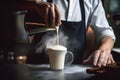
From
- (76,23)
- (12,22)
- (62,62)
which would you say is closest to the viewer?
(62,62)

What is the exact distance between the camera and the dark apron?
2.35 meters

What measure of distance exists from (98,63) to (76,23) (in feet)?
2.04

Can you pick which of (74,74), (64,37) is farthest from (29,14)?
(74,74)

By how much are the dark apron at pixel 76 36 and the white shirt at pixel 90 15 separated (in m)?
0.04

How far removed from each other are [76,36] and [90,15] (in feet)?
0.81

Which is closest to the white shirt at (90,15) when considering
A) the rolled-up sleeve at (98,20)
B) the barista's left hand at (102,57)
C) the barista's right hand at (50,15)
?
the rolled-up sleeve at (98,20)

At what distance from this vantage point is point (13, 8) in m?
1.88

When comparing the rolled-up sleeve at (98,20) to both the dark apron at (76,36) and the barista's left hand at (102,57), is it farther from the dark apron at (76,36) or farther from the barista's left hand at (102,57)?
the barista's left hand at (102,57)

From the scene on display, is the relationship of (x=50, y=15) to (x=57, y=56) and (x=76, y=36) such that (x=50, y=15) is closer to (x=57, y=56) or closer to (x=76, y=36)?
(x=57, y=56)

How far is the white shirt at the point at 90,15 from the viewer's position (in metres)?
2.39

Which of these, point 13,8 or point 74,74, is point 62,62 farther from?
point 13,8

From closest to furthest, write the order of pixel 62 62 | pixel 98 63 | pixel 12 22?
pixel 62 62 < pixel 98 63 < pixel 12 22

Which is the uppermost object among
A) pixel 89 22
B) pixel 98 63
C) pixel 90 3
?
pixel 90 3

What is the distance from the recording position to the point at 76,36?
2.38m
